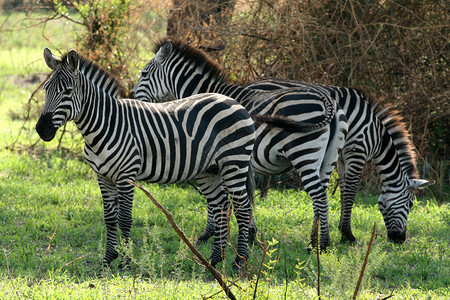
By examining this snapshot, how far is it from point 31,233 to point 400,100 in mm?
6161

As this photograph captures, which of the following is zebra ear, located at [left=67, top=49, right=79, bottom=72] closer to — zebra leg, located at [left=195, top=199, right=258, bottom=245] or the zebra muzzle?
the zebra muzzle

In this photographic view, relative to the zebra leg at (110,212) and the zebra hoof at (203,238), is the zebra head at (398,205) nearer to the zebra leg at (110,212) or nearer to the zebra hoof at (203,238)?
the zebra hoof at (203,238)

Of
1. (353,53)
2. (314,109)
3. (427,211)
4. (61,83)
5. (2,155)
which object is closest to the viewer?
(61,83)

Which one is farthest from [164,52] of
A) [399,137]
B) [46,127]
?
[399,137]

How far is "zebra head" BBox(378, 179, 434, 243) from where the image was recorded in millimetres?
6750

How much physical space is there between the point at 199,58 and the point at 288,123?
6.16ft

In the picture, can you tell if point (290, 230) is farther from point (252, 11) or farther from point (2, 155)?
point (2, 155)

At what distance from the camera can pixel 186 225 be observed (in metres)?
7.06

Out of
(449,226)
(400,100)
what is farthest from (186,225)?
(400,100)

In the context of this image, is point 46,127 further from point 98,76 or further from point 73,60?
point 98,76

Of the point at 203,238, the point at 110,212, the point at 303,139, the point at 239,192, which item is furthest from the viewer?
the point at 203,238

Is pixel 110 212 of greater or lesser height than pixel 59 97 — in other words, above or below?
below

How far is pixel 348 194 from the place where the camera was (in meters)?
6.93

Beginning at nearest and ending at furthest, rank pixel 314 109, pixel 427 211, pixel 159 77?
pixel 314 109 → pixel 159 77 → pixel 427 211
